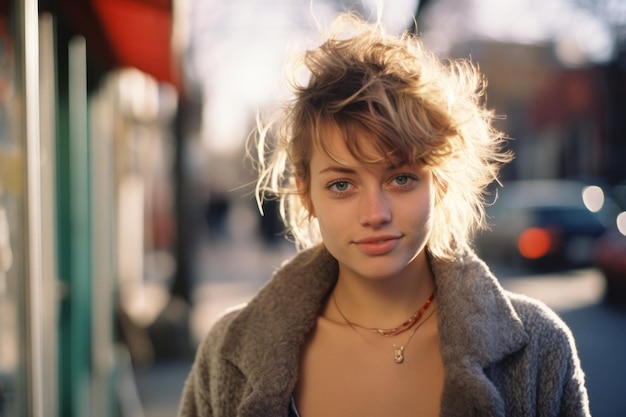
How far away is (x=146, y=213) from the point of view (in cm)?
1980

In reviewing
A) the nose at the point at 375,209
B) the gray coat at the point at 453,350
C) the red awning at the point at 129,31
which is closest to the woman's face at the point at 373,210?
the nose at the point at 375,209

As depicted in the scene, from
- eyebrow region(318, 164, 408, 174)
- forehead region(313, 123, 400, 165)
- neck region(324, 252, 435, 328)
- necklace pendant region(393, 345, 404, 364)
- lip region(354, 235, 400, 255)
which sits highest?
forehead region(313, 123, 400, 165)

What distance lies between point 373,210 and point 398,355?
433 millimetres

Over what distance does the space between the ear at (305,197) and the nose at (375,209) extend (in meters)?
0.27

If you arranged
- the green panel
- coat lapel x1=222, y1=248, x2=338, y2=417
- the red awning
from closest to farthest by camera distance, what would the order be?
coat lapel x1=222, y1=248, x2=338, y2=417 → the red awning → the green panel

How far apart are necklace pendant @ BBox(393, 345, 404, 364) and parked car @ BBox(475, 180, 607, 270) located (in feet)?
39.5

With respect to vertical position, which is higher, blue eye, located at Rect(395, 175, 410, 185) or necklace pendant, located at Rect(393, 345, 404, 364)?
blue eye, located at Rect(395, 175, 410, 185)

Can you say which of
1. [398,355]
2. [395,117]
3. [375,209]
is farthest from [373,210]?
Answer: [398,355]

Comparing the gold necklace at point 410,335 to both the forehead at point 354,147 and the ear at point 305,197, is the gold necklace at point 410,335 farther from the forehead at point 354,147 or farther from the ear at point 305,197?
the forehead at point 354,147

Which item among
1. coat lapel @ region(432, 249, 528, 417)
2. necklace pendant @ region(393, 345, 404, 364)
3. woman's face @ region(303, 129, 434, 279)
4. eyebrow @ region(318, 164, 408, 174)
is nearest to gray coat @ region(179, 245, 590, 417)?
coat lapel @ region(432, 249, 528, 417)

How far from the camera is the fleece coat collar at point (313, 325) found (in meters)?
1.74

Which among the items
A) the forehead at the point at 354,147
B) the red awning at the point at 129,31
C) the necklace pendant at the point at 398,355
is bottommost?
the necklace pendant at the point at 398,355

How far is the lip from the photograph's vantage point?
5.59 ft

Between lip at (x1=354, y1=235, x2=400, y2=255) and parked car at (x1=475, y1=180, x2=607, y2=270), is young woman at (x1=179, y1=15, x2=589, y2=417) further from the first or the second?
parked car at (x1=475, y1=180, x2=607, y2=270)
